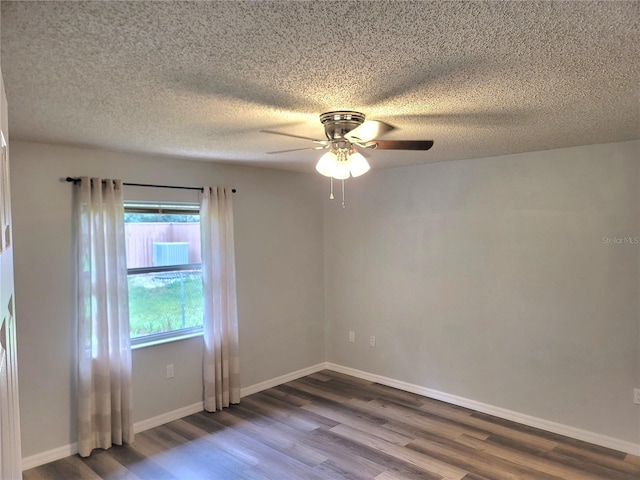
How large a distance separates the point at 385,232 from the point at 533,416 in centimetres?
216

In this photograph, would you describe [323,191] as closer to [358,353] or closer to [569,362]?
[358,353]

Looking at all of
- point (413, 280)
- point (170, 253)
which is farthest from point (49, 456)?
point (413, 280)

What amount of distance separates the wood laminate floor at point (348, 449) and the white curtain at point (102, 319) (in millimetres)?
210

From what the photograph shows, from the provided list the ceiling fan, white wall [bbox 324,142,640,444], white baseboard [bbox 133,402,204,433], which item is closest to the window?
white baseboard [bbox 133,402,204,433]

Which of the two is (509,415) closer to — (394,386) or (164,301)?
(394,386)

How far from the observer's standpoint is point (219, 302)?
13.6 ft

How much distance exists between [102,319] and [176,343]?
77 centimetres

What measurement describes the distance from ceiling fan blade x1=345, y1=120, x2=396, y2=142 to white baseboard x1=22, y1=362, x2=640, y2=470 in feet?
8.89

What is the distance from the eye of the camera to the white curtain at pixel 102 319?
3340 mm

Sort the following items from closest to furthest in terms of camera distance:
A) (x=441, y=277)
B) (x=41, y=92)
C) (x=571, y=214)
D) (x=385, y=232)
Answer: (x=41, y=92)
(x=571, y=214)
(x=441, y=277)
(x=385, y=232)

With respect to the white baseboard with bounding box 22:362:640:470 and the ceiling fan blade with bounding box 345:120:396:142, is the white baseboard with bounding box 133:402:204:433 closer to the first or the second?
the white baseboard with bounding box 22:362:640:470

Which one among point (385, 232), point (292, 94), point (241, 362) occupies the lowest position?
point (241, 362)

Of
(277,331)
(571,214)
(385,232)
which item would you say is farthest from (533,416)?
(277,331)

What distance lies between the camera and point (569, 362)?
3.55m
